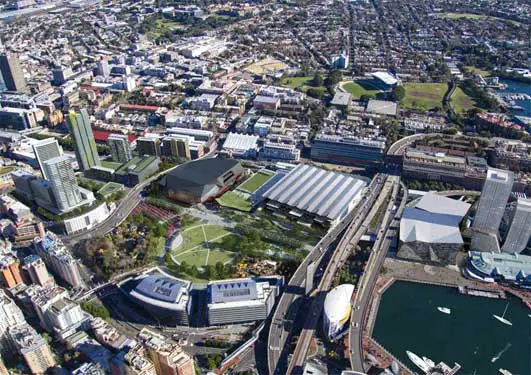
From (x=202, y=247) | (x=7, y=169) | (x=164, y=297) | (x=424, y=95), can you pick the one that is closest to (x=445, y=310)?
(x=202, y=247)

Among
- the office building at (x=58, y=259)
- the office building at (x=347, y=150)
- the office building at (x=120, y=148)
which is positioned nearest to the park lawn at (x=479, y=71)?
the office building at (x=347, y=150)

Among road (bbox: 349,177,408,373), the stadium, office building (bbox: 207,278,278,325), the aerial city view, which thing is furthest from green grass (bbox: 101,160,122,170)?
road (bbox: 349,177,408,373)

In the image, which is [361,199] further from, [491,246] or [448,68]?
[448,68]

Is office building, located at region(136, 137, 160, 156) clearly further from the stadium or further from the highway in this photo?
the highway

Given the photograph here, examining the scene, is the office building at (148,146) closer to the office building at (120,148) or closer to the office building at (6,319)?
the office building at (120,148)

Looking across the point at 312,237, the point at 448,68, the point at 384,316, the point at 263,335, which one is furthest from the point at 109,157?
the point at 448,68
